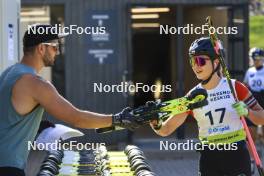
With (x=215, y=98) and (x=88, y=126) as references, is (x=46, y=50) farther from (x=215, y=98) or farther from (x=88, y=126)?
(x=215, y=98)

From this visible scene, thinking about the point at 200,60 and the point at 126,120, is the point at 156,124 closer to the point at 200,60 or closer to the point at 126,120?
the point at 126,120

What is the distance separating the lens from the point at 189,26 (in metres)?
15.9

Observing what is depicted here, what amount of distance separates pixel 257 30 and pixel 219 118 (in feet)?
96.0

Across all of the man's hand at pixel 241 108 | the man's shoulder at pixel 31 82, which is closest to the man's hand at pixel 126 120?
the man's shoulder at pixel 31 82

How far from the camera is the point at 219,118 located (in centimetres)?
520

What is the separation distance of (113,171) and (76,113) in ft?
5.56

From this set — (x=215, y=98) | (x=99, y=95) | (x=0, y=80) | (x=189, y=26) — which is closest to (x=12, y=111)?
(x=0, y=80)

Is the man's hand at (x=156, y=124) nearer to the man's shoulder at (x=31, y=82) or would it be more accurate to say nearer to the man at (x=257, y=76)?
the man's shoulder at (x=31, y=82)

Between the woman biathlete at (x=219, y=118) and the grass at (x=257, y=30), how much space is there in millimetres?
26582

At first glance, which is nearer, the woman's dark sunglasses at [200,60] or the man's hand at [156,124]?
the man's hand at [156,124]

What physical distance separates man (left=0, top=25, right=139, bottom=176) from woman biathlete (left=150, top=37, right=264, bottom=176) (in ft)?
2.55

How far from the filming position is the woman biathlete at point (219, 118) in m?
5.12

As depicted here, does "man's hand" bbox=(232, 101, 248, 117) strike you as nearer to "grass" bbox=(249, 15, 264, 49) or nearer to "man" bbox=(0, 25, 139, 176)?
"man" bbox=(0, 25, 139, 176)

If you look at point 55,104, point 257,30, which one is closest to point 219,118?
point 55,104
